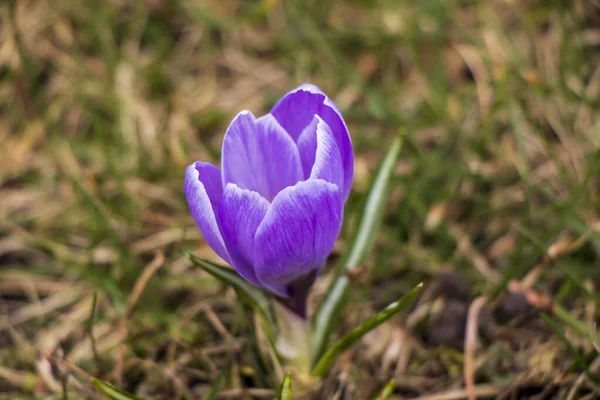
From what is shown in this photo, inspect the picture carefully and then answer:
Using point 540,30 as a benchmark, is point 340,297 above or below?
below

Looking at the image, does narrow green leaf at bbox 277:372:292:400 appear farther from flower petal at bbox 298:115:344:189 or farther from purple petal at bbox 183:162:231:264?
flower petal at bbox 298:115:344:189

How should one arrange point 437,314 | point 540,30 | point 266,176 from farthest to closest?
point 540,30
point 437,314
point 266,176

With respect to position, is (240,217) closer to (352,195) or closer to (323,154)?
(323,154)

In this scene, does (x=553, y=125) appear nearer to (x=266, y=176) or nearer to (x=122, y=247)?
(x=266, y=176)

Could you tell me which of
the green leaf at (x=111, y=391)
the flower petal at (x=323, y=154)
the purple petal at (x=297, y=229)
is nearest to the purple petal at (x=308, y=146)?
the flower petal at (x=323, y=154)

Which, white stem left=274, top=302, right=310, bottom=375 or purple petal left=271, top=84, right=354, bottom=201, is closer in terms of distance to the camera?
purple petal left=271, top=84, right=354, bottom=201

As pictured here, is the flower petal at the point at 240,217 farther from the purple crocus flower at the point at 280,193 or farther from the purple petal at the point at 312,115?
the purple petal at the point at 312,115

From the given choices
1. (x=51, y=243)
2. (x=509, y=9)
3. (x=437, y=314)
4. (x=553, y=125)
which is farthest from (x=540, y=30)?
(x=51, y=243)

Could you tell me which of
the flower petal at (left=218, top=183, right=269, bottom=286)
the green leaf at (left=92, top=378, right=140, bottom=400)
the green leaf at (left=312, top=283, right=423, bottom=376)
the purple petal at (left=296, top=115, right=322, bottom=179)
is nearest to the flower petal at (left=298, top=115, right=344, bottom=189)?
the purple petal at (left=296, top=115, right=322, bottom=179)
